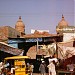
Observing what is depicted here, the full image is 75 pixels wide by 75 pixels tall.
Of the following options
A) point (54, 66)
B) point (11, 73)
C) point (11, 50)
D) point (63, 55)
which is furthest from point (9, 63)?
point (63, 55)

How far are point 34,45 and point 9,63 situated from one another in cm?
711

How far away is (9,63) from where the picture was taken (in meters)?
20.4

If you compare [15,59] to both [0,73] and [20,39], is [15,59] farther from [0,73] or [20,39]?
[20,39]

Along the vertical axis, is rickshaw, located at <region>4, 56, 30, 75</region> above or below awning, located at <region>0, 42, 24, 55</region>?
below

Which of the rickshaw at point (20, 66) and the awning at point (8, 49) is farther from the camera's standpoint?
the awning at point (8, 49)

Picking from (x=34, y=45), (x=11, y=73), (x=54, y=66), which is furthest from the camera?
(x=34, y=45)

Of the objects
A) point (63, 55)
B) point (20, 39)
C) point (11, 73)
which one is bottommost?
point (11, 73)

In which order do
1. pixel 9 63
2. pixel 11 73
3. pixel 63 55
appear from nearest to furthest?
pixel 63 55 < pixel 11 73 < pixel 9 63

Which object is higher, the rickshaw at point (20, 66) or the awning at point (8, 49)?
the awning at point (8, 49)

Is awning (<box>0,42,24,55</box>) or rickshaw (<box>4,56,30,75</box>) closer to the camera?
rickshaw (<box>4,56,30,75</box>)

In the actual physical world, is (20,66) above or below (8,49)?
below

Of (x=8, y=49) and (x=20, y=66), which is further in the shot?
(x=8, y=49)

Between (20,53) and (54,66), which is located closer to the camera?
(54,66)

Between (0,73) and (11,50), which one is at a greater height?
(11,50)
